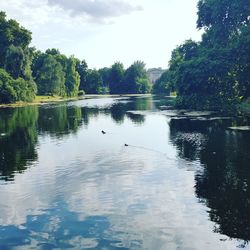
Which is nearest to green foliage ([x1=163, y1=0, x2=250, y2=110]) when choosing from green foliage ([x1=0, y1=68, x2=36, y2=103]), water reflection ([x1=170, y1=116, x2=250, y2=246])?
water reflection ([x1=170, y1=116, x2=250, y2=246])

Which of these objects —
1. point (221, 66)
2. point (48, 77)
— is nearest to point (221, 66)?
point (221, 66)

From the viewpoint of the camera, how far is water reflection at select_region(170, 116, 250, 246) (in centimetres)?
2458

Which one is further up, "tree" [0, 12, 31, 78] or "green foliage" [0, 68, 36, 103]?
"tree" [0, 12, 31, 78]

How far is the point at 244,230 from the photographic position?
2281 centimetres

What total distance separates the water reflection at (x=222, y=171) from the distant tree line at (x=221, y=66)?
35.3m

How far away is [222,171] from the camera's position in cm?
3631

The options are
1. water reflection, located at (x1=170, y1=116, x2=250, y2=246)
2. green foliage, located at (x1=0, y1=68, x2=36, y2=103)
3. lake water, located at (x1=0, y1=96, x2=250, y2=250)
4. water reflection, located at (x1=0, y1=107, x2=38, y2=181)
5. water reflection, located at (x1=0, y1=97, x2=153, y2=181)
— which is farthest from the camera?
green foliage, located at (x1=0, y1=68, x2=36, y2=103)

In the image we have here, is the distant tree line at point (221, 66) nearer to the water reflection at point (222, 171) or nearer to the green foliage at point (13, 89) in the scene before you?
the water reflection at point (222, 171)

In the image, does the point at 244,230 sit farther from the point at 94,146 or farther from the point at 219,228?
the point at 94,146

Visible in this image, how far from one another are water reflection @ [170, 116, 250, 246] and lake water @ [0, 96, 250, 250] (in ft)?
0.24

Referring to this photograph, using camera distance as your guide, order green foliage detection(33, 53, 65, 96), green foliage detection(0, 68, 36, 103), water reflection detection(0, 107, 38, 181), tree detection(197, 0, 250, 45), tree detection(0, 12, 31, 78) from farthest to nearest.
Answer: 1. green foliage detection(33, 53, 65, 96)
2. tree detection(0, 12, 31, 78)
3. green foliage detection(0, 68, 36, 103)
4. tree detection(197, 0, 250, 45)
5. water reflection detection(0, 107, 38, 181)

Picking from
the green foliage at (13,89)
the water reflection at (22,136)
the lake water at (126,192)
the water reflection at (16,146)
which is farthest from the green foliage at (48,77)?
the lake water at (126,192)

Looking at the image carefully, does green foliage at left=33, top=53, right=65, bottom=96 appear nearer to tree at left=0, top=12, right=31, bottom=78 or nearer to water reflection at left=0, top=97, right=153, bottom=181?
tree at left=0, top=12, right=31, bottom=78

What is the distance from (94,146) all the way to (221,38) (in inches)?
2871
